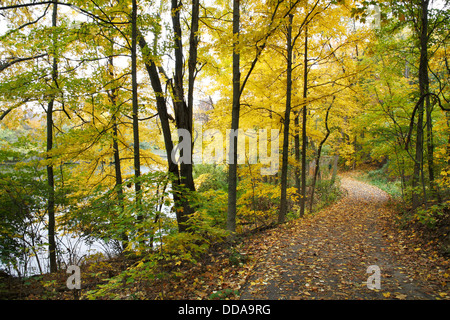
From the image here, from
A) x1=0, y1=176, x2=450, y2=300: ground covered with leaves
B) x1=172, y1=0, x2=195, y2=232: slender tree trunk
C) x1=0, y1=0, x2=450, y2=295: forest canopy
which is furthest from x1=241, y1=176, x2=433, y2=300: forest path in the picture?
x1=172, y1=0, x2=195, y2=232: slender tree trunk

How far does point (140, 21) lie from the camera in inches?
204

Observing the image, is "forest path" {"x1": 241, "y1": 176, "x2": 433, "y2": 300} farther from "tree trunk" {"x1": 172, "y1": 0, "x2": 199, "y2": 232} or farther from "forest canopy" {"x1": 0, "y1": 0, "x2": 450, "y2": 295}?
"tree trunk" {"x1": 172, "y1": 0, "x2": 199, "y2": 232}

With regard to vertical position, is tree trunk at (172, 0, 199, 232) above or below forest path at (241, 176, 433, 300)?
above

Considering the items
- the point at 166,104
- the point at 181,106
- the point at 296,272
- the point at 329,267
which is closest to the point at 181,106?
the point at 181,106

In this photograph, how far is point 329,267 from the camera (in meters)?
4.20

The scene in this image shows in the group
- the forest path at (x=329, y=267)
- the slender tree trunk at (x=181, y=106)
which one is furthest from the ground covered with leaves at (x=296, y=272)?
the slender tree trunk at (x=181, y=106)

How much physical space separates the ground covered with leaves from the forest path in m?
0.01

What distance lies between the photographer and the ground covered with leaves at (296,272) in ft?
11.1

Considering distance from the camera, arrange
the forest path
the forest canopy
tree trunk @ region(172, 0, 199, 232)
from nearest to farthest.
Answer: the forest path, the forest canopy, tree trunk @ region(172, 0, 199, 232)

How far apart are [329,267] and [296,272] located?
0.68 metres

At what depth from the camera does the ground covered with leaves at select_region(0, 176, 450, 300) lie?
3387mm

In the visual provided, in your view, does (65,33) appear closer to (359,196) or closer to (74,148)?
(74,148)
